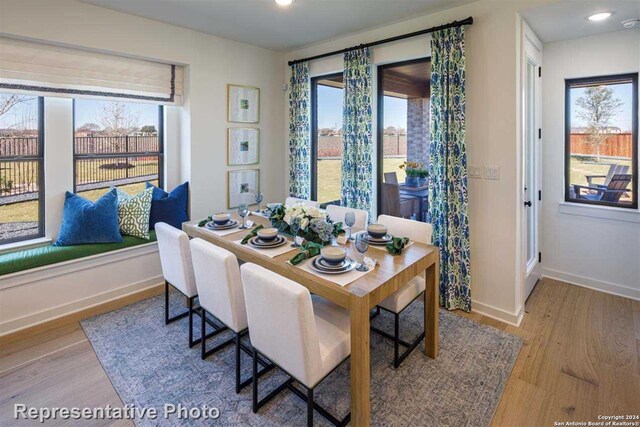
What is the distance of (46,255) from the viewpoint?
2.98 m

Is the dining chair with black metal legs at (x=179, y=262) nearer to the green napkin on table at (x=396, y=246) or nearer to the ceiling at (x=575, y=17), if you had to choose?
the green napkin on table at (x=396, y=246)

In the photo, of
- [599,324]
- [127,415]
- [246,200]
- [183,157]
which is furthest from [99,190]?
[599,324]

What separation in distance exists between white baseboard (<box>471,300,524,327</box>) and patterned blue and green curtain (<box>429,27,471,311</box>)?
0.10m

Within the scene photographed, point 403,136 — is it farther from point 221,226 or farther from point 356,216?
point 221,226

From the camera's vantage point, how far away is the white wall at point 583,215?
340 cm

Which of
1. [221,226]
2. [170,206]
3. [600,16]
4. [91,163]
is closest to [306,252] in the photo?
[221,226]

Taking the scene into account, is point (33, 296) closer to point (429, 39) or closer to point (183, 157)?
point (183, 157)

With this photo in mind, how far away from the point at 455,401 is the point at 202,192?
330cm

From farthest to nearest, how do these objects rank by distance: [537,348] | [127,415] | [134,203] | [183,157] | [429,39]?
[183,157] → [134,203] → [429,39] → [537,348] → [127,415]

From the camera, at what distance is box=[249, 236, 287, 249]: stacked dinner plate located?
2510 mm

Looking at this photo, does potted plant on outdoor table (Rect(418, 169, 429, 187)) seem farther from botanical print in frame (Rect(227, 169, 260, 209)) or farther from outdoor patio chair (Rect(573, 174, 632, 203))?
botanical print in frame (Rect(227, 169, 260, 209))

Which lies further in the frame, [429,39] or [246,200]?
[246,200]

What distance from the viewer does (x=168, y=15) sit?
338 cm

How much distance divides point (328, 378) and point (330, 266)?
0.85 m
